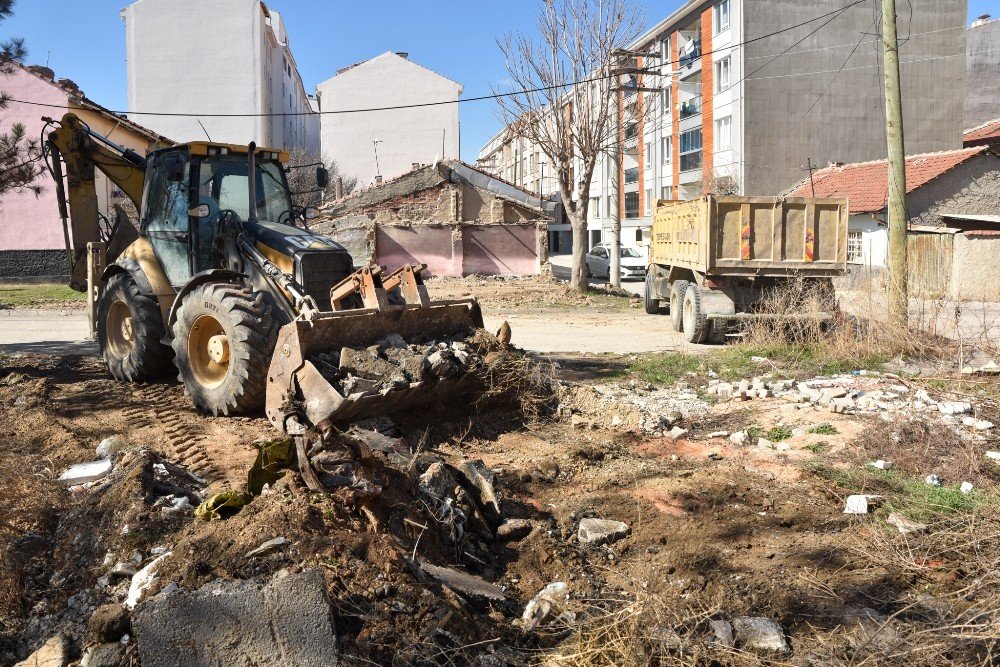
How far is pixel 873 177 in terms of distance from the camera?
2869 cm

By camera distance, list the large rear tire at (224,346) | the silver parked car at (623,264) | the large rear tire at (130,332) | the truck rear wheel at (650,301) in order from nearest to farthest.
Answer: the large rear tire at (224,346)
the large rear tire at (130,332)
the truck rear wheel at (650,301)
the silver parked car at (623,264)

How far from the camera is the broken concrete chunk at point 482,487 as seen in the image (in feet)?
19.2

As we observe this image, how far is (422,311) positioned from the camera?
27.6ft

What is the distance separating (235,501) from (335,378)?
8.20ft

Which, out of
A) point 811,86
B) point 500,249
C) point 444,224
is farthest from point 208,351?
point 811,86

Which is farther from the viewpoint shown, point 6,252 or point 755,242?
point 6,252

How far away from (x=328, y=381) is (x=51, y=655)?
361 cm

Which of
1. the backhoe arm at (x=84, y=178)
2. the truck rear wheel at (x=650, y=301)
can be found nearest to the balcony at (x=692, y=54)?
the truck rear wheel at (x=650, y=301)

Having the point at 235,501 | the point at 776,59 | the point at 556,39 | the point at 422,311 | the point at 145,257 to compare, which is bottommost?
the point at 235,501

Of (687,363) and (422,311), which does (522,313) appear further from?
(422,311)

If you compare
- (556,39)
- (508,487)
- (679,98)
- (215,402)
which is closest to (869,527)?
(508,487)

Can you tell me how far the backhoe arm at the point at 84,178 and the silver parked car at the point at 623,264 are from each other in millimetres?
20474

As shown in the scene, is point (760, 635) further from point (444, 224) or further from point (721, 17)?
point (721, 17)

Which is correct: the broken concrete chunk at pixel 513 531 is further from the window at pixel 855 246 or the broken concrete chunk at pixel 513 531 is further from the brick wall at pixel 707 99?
the brick wall at pixel 707 99
